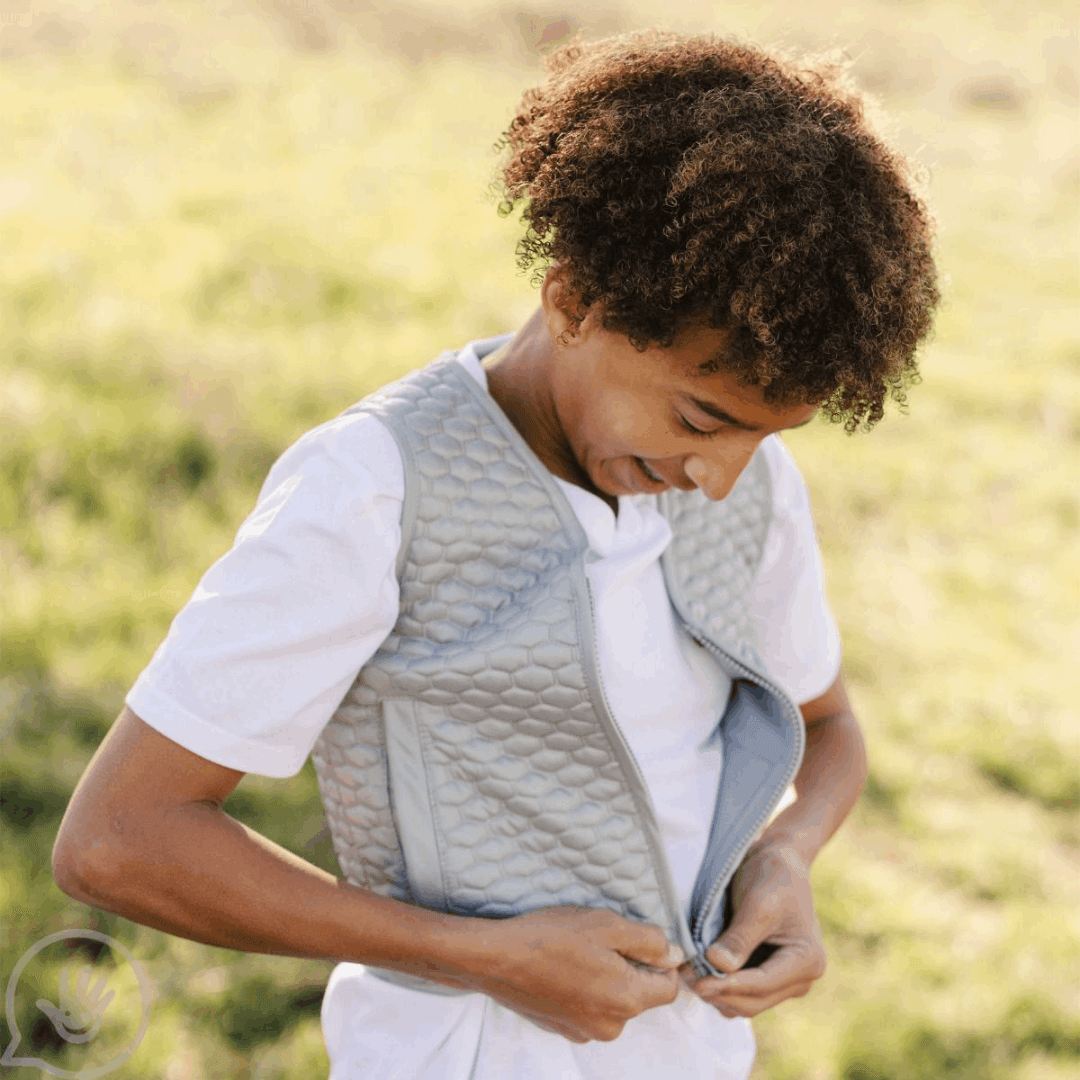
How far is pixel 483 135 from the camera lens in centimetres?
707

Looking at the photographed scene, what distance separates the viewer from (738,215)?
1073 mm

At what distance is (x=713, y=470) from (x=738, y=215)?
10.9 inches

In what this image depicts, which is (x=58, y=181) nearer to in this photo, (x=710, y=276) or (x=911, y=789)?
(x=911, y=789)

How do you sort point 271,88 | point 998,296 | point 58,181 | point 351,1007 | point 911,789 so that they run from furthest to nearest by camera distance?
point 271,88 → point 998,296 → point 58,181 → point 911,789 → point 351,1007

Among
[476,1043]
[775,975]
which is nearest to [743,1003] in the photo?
[775,975]

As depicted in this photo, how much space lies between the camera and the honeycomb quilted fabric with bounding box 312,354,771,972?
1.19 metres

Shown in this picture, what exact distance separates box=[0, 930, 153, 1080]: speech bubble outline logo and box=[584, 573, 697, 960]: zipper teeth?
1318mm

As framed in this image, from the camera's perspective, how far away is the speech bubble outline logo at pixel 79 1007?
2.16 meters

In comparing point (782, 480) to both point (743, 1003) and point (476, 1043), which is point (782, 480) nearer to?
point (743, 1003)

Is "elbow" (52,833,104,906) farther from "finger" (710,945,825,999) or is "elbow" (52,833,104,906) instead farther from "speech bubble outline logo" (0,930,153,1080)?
"speech bubble outline logo" (0,930,153,1080)

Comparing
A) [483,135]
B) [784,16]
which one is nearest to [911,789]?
[483,135]

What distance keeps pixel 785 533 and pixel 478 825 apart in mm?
536

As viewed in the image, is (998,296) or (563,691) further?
(998,296)

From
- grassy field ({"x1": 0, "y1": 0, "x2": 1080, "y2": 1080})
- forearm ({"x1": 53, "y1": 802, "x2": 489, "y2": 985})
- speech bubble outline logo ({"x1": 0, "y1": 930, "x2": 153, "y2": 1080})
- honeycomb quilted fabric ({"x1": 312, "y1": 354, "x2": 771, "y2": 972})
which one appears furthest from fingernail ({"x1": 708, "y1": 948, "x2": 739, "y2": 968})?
speech bubble outline logo ({"x1": 0, "y1": 930, "x2": 153, "y2": 1080})
